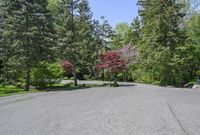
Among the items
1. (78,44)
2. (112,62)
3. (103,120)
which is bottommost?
(103,120)

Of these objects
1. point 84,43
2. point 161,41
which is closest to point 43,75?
point 84,43

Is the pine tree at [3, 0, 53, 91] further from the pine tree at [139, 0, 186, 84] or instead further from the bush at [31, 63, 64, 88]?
the pine tree at [139, 0, 186, 84]

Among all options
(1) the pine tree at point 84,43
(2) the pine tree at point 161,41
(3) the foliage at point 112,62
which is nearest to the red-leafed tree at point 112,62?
(3) the foliage at point 112,62

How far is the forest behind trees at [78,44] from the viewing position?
28938mm

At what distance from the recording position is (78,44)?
35.0 meters

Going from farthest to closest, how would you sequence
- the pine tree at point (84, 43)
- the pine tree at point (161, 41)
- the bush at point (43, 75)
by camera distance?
1. the pine tree at point (161, 41)
2. the pine tree at point (84, 43)
3. the bush at point (43, 75)

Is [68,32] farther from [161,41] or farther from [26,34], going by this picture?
[161,41]

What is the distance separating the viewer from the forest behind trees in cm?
2894

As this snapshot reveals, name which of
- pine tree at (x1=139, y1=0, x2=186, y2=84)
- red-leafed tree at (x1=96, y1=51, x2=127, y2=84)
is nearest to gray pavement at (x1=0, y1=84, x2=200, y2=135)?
red-leafed tree at (x1=96, y1=51, x2=127, y2=84)

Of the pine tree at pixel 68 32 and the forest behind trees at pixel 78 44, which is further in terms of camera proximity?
the pine tree at pixel 68 32

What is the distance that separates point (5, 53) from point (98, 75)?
19.8 meters

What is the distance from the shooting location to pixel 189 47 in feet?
131

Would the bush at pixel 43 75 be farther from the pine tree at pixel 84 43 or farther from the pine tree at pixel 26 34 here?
the pine tree at pixel 84 43

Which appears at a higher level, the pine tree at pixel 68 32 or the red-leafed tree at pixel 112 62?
the pine tree at pixel 68 32
